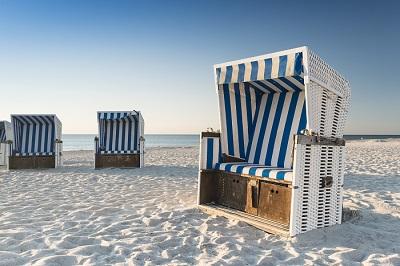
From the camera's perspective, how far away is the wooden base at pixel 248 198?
383 centimetres

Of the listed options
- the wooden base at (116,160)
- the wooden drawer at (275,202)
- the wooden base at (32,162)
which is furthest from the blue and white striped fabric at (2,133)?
the wooden drawer at (275,202)

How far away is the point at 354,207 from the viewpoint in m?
5.03

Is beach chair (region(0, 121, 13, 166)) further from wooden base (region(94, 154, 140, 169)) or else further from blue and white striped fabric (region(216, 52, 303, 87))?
blue and white striped fabric (region(216, 52, 303, 87))

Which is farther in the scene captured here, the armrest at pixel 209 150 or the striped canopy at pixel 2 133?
the striped canopy at pixel 2 133

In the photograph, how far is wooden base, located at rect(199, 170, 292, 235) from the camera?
12.6 feet

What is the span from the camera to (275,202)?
396 cm

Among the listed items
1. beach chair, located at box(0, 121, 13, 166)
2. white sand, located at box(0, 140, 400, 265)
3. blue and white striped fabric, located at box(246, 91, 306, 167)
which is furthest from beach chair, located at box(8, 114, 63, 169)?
blue and white striped fabric, located at box(246, 91, 306, 167)

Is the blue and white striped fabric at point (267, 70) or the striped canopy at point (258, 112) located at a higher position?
the blue and white striped fabric at point (267, 70)

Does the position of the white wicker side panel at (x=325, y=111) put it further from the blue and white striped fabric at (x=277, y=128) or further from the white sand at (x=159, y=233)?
the white sand at (x=159, y=233)

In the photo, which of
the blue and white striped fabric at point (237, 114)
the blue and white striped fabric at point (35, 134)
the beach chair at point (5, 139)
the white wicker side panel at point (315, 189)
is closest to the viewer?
the white wicker side panel at point (315, 189)

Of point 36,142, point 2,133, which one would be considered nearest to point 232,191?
point 36,142

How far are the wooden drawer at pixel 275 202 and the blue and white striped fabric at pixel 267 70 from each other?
1.33 m

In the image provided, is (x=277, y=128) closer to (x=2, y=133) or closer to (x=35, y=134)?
(x=35, y=134)

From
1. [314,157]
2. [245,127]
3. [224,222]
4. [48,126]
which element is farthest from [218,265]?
[48,126]
